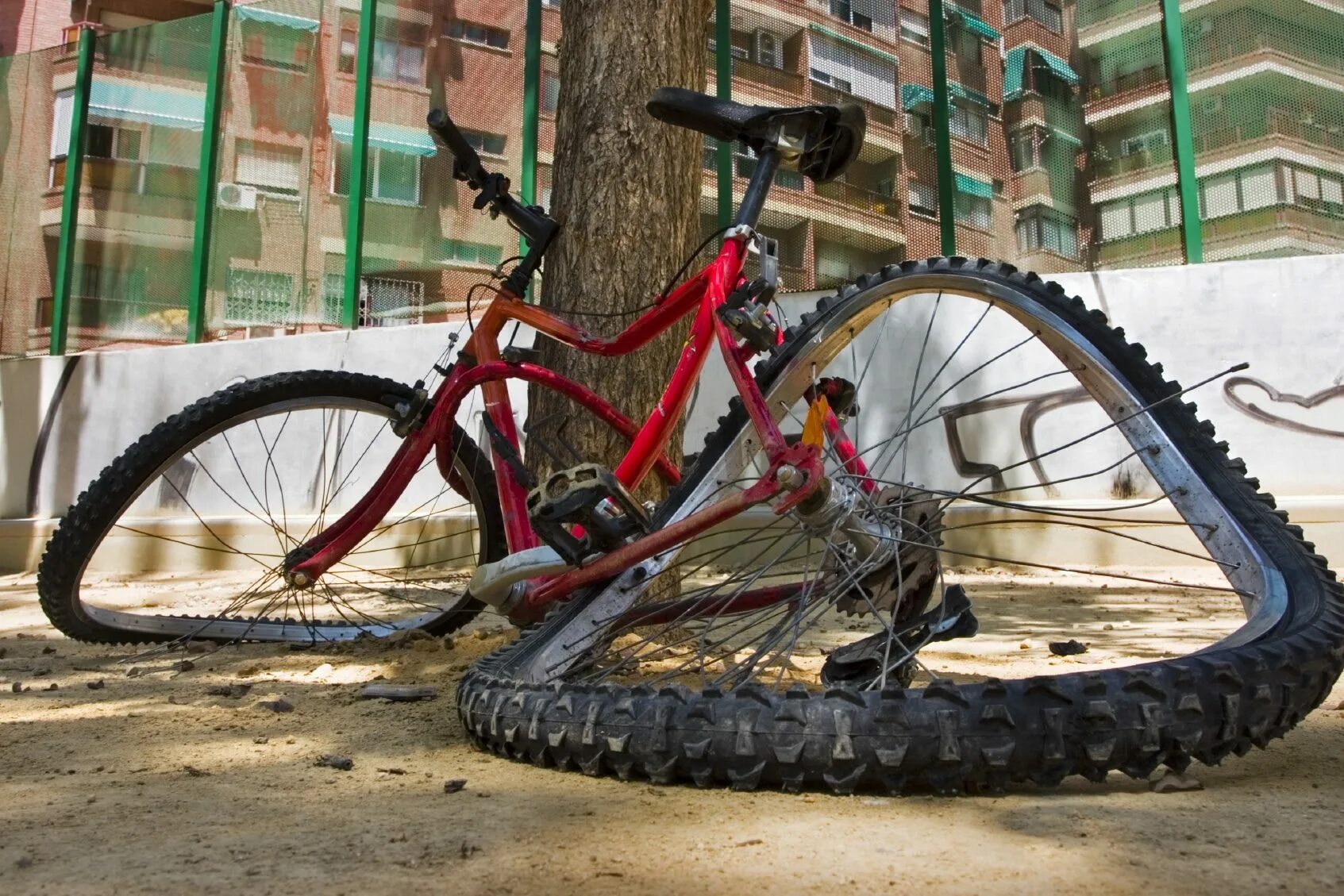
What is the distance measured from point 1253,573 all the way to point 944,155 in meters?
4.73

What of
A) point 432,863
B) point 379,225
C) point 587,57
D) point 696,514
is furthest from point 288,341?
point 432,863

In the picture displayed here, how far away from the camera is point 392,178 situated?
→ 22.2 feet

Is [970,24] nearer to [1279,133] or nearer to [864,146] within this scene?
[864,146]

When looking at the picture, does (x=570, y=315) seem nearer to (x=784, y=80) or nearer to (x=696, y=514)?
(x=696, y=514)

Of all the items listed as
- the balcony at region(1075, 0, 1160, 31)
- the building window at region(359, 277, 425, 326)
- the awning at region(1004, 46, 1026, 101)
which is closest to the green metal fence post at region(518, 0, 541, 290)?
the building window at region(359, 277, 425, 326)

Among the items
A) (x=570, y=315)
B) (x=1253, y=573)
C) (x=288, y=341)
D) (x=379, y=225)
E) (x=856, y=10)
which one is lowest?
(x=1253, y=573)

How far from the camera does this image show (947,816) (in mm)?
1403

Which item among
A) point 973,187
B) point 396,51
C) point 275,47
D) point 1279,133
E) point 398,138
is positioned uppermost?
point 275,47

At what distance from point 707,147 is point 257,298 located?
2.99 m

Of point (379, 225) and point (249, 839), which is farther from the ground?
point (379, 225)

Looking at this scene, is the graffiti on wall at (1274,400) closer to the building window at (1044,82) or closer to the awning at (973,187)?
the awning at (973,187)

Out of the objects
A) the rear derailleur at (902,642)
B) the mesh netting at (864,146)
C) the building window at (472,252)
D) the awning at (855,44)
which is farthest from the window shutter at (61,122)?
the rear derailleur at (902,642)

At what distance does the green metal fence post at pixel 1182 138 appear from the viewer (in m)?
5.54

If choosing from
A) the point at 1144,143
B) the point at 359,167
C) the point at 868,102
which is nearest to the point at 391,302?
the point at 359,167
